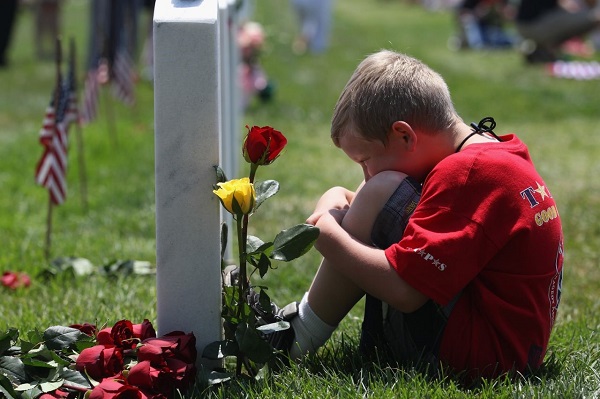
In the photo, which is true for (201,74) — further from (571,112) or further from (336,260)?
(571,112)

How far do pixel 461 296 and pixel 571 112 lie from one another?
7.82 meters

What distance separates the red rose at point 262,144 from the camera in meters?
2.58

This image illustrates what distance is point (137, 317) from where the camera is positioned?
343cm

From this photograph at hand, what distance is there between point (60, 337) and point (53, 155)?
6.58ft

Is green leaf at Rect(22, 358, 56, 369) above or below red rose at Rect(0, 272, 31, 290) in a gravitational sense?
above

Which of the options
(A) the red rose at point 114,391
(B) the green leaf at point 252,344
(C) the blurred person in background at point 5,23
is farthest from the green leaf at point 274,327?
(C) the blurred person in background at point 5,23

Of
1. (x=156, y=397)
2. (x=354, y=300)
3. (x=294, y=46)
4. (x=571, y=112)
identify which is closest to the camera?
(x=156, y=397)

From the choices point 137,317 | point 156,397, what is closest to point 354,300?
point 156,397

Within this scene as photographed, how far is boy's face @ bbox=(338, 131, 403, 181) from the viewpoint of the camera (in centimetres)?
278

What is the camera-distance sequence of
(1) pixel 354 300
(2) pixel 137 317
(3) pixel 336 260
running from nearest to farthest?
1. (3) pixel 336 260
2. (1) pixel 354 300
3. (2) pixel 137 317

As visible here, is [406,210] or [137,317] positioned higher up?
[406,210]

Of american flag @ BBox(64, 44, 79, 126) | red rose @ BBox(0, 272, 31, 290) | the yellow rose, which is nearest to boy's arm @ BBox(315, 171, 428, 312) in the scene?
the yellow rose

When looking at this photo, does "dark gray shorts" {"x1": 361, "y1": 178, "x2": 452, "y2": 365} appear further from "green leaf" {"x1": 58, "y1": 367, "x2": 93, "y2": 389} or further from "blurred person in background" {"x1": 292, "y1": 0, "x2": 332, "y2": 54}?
"blurred person in background" {"x1": 292, "y1": 0, "x2": 332, "y2": 54}

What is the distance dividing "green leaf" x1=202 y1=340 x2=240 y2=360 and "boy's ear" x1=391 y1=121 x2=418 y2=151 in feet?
2.45
